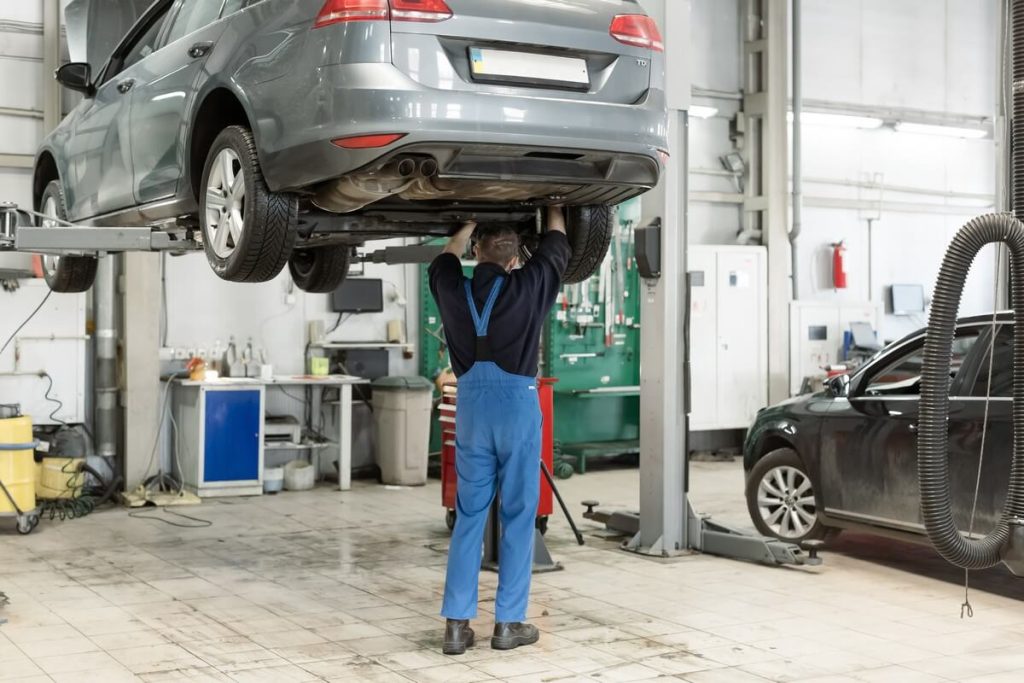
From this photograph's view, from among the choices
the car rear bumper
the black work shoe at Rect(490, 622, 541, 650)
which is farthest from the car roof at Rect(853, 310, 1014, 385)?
the black work shoe at Rect(490, 622, 541, 650)

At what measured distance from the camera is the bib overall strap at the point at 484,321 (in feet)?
16.1

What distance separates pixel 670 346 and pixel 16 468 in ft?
14.7

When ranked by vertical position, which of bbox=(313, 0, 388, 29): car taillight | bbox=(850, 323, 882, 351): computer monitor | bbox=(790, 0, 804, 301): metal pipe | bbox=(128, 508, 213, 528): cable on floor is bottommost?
bbox=(128, 508, 213, 528): cable on floor

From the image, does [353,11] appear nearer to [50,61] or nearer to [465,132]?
[465,132]

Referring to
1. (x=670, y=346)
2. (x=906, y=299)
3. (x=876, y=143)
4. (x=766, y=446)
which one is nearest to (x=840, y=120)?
(x=876, y=143)

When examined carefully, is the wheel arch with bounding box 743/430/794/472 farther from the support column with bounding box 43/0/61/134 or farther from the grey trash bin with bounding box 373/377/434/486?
the support column with bounding box 43/0/61/134

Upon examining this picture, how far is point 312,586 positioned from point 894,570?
11.0 ft

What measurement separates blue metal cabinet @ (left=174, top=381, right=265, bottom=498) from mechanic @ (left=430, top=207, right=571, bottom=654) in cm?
494

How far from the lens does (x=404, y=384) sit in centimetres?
1016

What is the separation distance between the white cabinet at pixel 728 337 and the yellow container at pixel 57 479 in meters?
5.92

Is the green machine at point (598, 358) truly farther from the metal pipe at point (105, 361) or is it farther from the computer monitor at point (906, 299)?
the computer monitor at point (906, 299)

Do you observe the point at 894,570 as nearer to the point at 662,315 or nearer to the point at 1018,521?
the point at 662,315

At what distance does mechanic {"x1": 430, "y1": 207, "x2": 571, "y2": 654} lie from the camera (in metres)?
4.90

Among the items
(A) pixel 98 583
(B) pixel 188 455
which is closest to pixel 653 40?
(A) pixel 98 583
